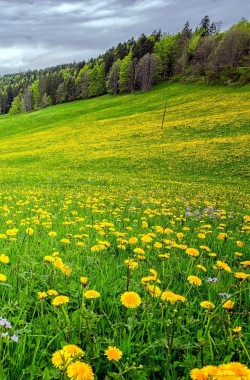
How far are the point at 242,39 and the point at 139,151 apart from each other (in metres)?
43.4

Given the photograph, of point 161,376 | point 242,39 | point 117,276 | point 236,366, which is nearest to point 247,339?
point 161,376

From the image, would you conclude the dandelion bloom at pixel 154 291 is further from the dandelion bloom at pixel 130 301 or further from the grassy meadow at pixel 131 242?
the dandelion bloom at pixel 130 301

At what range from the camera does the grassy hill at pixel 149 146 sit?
729 inches

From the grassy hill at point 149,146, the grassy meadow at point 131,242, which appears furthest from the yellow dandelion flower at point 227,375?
the grassy hill at point 149,146

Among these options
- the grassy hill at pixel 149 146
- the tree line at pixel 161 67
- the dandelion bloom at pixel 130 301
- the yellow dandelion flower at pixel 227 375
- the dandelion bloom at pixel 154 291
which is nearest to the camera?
the yellow dandelion flower at pixel 227 375

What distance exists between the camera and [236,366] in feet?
3.45

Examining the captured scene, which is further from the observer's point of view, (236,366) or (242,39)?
(242,39)

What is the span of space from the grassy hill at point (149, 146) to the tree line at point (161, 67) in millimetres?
6516

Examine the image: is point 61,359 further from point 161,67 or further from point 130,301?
point 161,67

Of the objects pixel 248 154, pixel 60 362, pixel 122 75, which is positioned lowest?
pixel 248 154

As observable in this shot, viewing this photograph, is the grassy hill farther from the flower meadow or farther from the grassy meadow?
the flower meadow

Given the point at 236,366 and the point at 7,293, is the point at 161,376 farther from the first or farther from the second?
the point at 7,293

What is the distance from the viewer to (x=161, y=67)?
66.6 m

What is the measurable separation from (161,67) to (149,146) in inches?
1778
